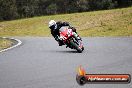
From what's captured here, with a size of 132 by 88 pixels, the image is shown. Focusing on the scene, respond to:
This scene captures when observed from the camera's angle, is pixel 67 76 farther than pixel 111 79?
Yes

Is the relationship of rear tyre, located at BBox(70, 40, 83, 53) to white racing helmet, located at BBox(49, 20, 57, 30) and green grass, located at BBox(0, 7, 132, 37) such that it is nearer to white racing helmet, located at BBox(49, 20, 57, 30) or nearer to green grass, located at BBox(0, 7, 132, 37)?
white racing helmet, located at BBox(49, 20, 57, 30)

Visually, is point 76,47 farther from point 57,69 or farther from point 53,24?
point 57,69

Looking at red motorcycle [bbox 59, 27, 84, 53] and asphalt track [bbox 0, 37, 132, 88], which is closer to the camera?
asphalt track [bbox 0, 37, 132, 88]

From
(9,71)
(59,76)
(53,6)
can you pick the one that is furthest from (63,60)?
(53,6)

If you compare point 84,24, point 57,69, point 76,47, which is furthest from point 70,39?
point 84,24

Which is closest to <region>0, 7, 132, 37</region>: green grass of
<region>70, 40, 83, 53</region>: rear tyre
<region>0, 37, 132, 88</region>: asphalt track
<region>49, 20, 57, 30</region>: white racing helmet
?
<region>49, 20, 57, 30</region>: white racing helmet

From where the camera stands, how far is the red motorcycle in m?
15.8

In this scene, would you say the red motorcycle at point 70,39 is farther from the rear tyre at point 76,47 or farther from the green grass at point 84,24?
the green grass at point 84,24

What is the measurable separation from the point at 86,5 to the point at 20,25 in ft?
78.8

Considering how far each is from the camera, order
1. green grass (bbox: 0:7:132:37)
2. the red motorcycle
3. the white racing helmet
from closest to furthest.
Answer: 1. the red motorcycle
2. the white racing helmet
3. green grass (bbox: 0:7:132:37)

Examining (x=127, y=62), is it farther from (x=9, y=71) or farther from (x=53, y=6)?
(x=53, y=6)

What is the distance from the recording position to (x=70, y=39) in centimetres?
1617

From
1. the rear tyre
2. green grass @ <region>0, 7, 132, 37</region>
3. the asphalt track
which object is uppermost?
the asphalt track

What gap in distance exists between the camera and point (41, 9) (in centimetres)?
8644
